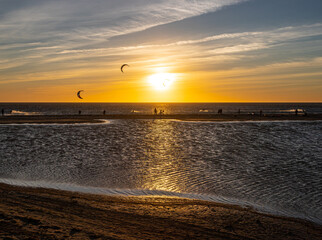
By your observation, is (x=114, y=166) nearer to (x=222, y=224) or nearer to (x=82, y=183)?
(x=82, y=183)

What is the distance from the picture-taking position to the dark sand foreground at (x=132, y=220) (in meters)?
6.85

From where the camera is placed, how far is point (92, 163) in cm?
1683

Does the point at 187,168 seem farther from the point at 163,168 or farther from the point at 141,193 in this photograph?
the point at 141,193

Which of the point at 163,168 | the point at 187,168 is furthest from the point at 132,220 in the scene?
the point at 187,168

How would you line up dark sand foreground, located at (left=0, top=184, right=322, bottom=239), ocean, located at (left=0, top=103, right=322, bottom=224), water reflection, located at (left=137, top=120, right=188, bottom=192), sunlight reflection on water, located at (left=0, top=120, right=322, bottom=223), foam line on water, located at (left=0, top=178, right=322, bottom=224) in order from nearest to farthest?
1. dark sand foreground, located at (left=0, top=184, right=322, bottom=239)
2. foam line on water, located at (left=0, top=178, right=322, bottom=224)
3. ocean, located at (left=0, top=103, right=322, bottom=224)
4. sunlight reflection on water, located at (left=0, top=120, right=322, bottom=223)
5. water reflection, located at (left=137, top=120, right=188, bottom=192)

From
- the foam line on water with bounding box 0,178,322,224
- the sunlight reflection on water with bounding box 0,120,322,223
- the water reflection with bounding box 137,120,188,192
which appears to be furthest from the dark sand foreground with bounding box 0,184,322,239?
the water reflection with bounding box 137,120,188,192

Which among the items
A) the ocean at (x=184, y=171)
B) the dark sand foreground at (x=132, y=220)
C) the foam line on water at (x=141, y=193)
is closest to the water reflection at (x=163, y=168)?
the ocean at (x=184, y=171)

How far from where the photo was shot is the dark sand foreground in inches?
270

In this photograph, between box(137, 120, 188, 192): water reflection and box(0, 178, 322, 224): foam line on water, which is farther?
box(137, 120, 188, 192): water reflection

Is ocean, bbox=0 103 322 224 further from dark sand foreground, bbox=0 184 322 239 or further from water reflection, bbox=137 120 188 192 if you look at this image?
dark sand foreground, bbox=0 184 322 239

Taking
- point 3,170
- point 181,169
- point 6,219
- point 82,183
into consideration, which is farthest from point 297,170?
point 3,170

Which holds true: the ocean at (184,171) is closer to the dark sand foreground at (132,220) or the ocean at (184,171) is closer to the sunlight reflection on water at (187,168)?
the sunlight reflection on water at (187,168)

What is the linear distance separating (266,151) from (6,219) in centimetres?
1926

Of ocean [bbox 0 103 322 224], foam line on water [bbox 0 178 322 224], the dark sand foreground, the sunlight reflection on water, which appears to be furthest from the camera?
the sunlight reflection on water
